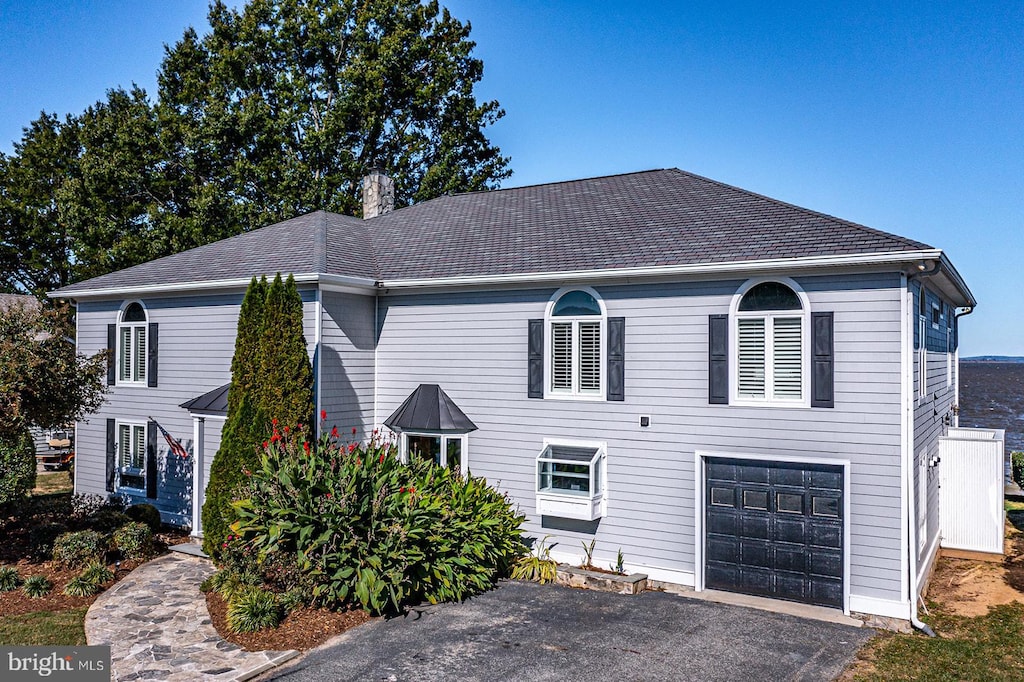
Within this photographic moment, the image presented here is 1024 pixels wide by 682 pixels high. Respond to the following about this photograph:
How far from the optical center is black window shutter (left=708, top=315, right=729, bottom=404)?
976 cm

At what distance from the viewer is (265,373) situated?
11086 mm

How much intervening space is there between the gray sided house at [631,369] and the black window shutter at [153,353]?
47mm

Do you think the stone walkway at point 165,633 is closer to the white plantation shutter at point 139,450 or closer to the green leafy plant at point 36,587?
the green leafy plant at point 36,587

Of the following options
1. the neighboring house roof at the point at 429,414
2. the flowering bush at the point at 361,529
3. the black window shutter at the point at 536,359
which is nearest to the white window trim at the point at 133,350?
the neighboring house roof at the point at 429,414

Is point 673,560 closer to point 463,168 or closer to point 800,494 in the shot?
point 800,494

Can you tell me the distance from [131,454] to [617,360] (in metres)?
10.3

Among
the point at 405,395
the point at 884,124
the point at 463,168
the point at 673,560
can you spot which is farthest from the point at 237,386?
the point at 463,168

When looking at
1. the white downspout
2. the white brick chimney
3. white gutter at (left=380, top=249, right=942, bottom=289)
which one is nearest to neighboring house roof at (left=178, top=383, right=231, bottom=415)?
white gutter at (left=380, top=249, right=942, bottom=289)

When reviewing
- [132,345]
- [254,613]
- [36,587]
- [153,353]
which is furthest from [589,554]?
[132,345]

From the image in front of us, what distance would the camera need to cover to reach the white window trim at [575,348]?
10.7 metres

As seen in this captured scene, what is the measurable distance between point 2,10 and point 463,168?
16.5 metres

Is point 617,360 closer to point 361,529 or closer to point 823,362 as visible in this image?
point 823,362

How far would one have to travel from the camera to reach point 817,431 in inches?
362

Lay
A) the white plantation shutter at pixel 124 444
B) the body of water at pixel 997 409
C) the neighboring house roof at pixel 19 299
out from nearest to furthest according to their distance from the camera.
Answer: the white plantation shutter at pixel 124 444 → the neighboring house roof at pixel 19 299 → the body of water at pixel 997 409
